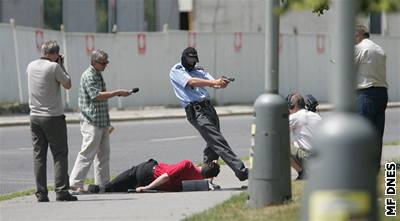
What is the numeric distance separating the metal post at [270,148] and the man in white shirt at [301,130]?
232 centimetres

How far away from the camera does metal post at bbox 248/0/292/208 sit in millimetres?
8648


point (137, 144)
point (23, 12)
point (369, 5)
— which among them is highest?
point (369, 5)

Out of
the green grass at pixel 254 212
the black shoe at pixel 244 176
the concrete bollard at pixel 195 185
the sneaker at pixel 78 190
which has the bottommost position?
the sneaker at pixel 78 190

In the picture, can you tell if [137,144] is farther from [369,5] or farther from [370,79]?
[369,5]

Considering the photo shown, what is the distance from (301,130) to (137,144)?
307 inches

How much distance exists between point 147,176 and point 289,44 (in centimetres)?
1943

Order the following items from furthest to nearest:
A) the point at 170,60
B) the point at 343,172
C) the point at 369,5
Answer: the point at 170,60 → the point at 369,5 → the point at 343,172

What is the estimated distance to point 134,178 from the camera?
11453 mm

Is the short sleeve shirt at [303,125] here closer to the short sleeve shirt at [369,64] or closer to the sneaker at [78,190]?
the short sleeve shirt at [369,64]

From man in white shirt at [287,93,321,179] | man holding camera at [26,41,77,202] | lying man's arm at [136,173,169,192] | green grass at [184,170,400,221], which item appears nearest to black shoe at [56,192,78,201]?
man holding camera at [26,41,77,202]

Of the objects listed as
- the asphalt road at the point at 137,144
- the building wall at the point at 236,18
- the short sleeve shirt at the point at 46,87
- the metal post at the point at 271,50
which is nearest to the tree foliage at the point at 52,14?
the building wall at the point at 236,18

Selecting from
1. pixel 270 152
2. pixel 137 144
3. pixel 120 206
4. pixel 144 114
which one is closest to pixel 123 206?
pixel 120 206

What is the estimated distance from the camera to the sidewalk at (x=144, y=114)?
23859 millimetres

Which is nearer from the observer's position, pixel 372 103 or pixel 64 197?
pixel 372 103
